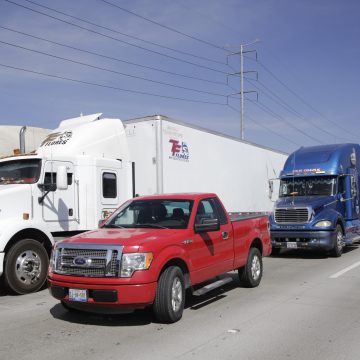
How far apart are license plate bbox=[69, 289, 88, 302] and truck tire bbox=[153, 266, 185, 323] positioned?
87cm

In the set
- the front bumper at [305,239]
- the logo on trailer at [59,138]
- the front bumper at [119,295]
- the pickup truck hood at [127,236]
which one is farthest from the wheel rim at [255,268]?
the front bumper at [305,239]

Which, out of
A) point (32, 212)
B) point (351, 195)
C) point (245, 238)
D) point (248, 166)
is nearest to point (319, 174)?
point (351, 195)

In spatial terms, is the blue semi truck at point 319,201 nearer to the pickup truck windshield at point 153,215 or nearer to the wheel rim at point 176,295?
the pickup truck windshield at point 153,215

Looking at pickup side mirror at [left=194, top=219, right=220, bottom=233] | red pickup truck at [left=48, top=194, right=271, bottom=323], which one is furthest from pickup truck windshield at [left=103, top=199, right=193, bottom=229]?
pickup side mirror at [left=194, top=219, right=220, bottom=233]

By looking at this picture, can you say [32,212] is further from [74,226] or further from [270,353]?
[270,353]

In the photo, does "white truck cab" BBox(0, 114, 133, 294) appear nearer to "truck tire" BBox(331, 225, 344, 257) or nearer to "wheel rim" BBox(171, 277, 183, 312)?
"wheel rim" BBox(171, 277, 183, 312)

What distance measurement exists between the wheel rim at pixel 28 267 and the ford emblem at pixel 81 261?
2823mm

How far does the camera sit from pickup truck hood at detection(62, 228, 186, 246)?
6.10 meters

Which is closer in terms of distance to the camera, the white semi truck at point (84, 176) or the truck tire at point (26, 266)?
the truck tire at point (26, 266)

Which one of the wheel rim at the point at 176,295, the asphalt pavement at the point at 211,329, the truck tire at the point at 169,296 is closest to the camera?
the asphalt pavement at the point at 211,329

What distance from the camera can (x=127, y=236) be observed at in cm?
633

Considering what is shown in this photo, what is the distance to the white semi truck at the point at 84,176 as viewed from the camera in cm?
877

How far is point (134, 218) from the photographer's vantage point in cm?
744

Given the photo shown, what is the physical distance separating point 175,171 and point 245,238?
4.70 m
